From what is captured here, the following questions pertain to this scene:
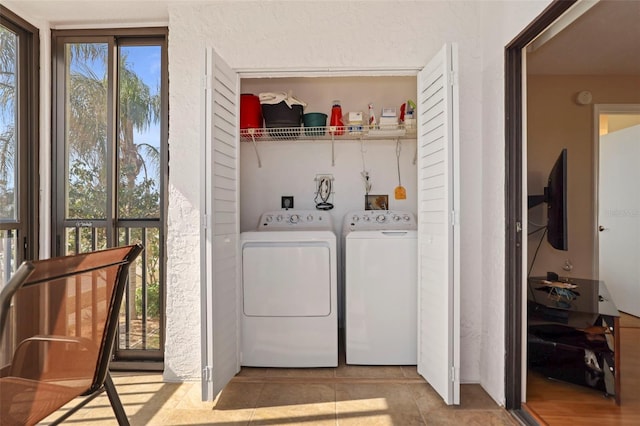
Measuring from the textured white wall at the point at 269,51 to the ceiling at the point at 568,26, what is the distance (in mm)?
293

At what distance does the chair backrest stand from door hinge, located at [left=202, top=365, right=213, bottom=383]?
2.46 ft

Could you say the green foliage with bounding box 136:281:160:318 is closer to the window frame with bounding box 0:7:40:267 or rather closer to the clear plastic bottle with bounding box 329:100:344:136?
the window frame with bounding box 0:7:40:267

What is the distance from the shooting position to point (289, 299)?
2.50 meters

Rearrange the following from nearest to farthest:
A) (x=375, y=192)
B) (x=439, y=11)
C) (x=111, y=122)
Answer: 1. (x=439, y=11)
2. (x=111, y=122)
3. (x=375, y=192)

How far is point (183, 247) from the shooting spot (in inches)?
95.3

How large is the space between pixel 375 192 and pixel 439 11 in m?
1.36

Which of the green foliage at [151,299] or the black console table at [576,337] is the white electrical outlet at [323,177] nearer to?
the green foliage at [151,299]

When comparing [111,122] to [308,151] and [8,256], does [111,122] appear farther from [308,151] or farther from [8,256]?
[308,151]

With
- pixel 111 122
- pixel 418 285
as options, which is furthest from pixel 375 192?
pixel 111 122

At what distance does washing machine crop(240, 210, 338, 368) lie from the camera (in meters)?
2.50

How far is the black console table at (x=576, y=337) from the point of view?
83.9 inches

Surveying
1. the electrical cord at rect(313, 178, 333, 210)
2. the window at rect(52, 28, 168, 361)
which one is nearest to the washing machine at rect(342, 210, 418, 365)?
the electrical cord at rect(313, 178, 333, 210)

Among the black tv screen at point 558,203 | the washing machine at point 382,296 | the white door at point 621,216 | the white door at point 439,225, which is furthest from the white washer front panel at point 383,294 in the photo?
the white door at point 621,216

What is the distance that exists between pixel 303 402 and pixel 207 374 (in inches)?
22.6
